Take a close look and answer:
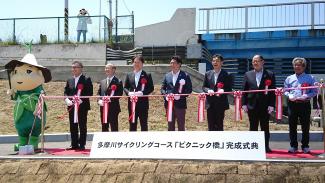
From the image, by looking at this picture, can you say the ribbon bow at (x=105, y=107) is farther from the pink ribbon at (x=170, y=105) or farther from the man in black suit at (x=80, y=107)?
the pink ribbon at (x=170, y=105)

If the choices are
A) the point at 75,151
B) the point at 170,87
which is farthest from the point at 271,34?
the point at 75,151

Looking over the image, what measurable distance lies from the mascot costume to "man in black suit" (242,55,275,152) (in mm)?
3612

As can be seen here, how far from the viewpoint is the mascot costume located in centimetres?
794

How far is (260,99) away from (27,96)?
162 inches

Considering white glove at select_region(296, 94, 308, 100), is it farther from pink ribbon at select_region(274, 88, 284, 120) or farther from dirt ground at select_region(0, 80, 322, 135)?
dirt ground at select_region(0, 80, 322, 135)

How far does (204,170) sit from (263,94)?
1.98 m

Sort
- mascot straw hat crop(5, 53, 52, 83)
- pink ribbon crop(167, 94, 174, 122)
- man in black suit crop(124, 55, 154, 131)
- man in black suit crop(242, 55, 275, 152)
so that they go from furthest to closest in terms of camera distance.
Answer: mascot straw hat crop(5, 53, 52, 83) < man in black suit crop(124, 55, 154, 131) < pink ribbon crop(167, 94, 174, 122) < man in black suit crop(242, 55, 275, 152)

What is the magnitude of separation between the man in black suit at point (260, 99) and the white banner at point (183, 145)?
118cm

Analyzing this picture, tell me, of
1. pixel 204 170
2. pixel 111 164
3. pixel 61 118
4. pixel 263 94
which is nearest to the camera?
pixel 204 170

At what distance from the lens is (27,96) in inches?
317

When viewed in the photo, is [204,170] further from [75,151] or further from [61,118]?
[61,118]

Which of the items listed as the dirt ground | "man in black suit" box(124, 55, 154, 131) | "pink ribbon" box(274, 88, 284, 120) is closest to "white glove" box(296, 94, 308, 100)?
"pink ribbon" box(274, 88, 284, 120)

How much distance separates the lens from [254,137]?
20.0 ft

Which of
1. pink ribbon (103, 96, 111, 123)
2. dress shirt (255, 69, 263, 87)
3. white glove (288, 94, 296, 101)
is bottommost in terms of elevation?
pink ribbon (103, 96, 111, 123)
